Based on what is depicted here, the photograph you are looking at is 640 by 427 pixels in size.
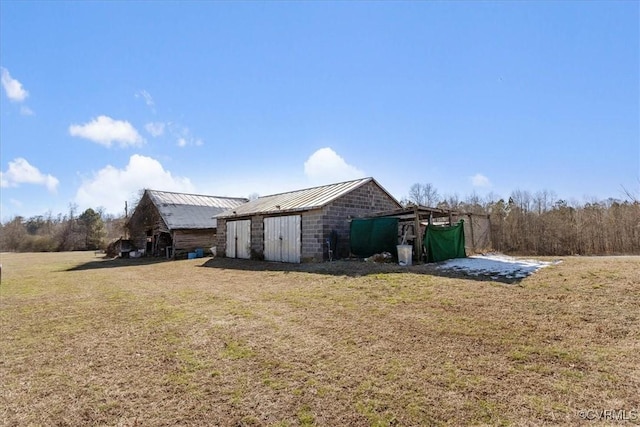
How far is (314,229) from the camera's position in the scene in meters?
14.8

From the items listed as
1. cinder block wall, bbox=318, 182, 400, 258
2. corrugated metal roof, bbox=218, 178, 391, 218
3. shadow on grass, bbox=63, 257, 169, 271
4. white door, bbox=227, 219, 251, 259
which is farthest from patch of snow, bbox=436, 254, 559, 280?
shadow on grass, bbox=63, 257, 169, 271

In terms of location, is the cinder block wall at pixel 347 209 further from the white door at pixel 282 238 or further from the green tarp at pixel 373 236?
the white door at pixel 282 238

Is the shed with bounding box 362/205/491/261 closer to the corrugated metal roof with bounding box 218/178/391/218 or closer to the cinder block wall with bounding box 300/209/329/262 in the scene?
the corrugated metal roof with bounding box 218/178/391/218

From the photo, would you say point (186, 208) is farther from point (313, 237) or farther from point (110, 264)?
point (313, 237)

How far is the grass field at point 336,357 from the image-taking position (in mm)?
3078

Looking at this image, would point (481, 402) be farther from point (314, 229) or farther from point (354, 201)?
point (354, 201)

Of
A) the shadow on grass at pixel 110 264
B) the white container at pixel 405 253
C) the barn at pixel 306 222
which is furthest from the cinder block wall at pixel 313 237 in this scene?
the shadow on grass at pixel 110 264

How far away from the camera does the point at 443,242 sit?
13.2 m

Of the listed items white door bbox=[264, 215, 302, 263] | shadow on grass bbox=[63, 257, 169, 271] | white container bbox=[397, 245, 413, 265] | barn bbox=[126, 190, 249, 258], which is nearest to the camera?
white container bbox=[397, 245, 413, 265]

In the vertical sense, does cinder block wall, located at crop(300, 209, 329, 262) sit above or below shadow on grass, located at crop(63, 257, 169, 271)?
above

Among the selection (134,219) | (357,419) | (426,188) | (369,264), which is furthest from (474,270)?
(426,188)

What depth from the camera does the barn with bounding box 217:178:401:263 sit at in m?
14.8

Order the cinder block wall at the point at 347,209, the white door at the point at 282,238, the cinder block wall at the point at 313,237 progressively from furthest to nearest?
1. the white door at the point at 282,238
2. the cinder block wall at the point at 347,209
3. the cinder block wall at the point at 313,237

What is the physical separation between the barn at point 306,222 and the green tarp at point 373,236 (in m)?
1.08
